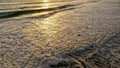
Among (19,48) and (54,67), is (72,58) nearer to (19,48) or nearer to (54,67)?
(54,67)

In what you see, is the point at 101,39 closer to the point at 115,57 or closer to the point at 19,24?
the point at 115,57

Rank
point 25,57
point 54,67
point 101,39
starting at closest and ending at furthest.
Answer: point 54,67 → point 25,57 → point 101,39

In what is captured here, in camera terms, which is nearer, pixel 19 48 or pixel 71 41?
pixel 19 48

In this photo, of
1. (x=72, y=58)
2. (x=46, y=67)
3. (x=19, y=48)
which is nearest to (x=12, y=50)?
(x=19, y=48)

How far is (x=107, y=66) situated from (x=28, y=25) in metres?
1.91

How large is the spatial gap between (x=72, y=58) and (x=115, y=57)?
492mm

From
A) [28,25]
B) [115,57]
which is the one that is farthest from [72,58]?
[28,25]

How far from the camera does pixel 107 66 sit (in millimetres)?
1869

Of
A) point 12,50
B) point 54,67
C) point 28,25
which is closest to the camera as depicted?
point 54,67

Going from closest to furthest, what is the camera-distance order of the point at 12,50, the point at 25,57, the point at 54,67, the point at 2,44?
1. the point at 54,67
2. the point at 25,57
3. the point at 12,50
4. the point at 2,44

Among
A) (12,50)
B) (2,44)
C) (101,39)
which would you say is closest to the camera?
(12,50)

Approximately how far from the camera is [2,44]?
2400 millimetres

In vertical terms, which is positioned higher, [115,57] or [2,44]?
[2,44]

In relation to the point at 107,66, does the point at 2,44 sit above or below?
above
